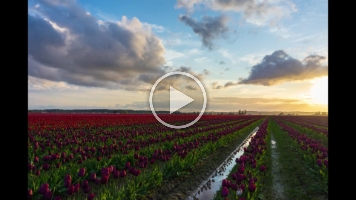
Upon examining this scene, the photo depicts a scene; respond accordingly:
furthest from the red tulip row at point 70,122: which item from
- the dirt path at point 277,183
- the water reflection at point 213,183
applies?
the dirt path at point 277,183

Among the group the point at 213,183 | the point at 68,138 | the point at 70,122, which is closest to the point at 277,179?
the point at 213,183

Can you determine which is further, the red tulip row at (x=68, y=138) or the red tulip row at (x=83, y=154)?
the red tulip row at (x=68, y=138)

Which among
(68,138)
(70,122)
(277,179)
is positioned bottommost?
(277,179)

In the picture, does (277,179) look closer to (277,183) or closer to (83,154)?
(277,183)

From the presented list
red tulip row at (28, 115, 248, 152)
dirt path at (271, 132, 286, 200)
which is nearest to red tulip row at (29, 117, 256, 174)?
red tulip row at (28, 115, 248, 152)

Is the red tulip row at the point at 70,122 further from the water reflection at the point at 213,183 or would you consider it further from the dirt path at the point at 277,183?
the dirt path at the point at 277,183

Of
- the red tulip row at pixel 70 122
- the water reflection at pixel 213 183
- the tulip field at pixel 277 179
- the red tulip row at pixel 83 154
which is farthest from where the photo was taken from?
the red tulip row at pixel 70 122

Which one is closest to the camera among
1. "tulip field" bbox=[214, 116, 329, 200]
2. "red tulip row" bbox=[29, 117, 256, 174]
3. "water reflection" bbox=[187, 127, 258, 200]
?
"tulip field" bbox=[214, 116, 329, 200]

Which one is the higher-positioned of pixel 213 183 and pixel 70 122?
pixel 70 122

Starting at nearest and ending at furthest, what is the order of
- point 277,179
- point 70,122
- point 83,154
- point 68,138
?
point 83,154 < point 277,179 < point 68,138 < point 70,122

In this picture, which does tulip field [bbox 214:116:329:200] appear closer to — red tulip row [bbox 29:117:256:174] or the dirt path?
the dirt path
